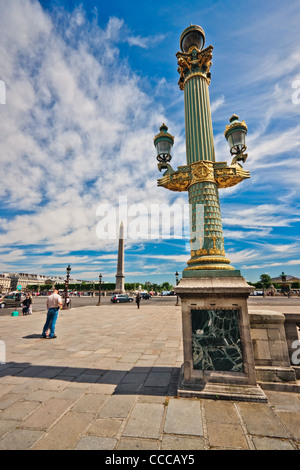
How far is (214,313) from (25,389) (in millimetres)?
3313

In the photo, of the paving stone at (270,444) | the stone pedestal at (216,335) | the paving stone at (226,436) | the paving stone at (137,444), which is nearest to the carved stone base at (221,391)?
the stone pedestal at (216,335)

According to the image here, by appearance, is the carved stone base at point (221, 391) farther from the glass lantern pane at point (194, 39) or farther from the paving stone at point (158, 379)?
the glass lantern pane at point (194, 39)

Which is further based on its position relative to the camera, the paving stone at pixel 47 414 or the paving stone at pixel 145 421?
the paving stone at pixel 47 414

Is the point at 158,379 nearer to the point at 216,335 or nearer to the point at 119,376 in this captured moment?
the point at 119,376

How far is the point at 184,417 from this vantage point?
8.63 feet

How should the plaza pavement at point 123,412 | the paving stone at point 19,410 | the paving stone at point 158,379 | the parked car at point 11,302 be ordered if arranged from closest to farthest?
1. the plaza pavement at point 123,412
2. the paving stone at point 19,410
3. the paving stone at point 158,379
4. the parked car at point 11,302

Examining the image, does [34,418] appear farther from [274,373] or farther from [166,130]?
[166,130]

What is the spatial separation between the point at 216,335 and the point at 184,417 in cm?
122

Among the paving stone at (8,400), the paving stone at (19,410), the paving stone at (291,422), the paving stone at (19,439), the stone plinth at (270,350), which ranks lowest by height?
the paving stone at (8,400)

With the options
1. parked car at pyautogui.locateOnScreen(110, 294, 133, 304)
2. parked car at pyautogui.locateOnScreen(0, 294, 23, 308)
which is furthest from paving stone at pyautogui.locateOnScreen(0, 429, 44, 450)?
parked car at pyautogui.locateOnScreen(110, 294, 133, 304)

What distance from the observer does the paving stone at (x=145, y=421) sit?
7.71 feet

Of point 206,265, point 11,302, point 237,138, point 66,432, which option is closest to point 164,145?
point 237,138

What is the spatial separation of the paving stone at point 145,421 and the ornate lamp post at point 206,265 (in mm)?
563

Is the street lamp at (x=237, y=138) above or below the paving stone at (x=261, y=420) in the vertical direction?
above
